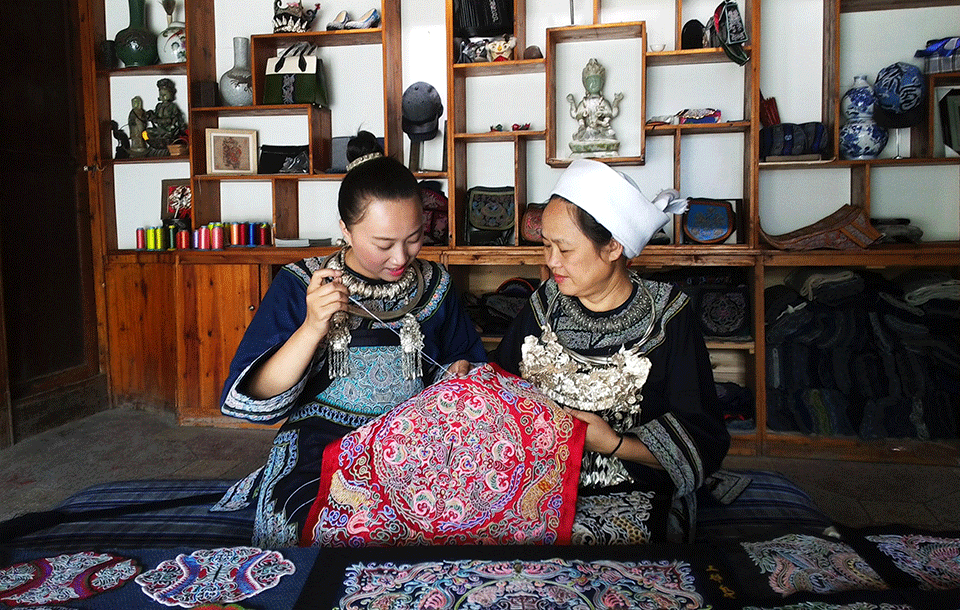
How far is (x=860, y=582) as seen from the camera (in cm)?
112

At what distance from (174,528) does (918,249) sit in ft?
11.3

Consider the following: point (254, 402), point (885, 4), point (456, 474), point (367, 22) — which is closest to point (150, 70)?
point (367, 22)

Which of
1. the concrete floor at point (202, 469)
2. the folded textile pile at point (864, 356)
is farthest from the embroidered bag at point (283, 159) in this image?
the folded textile pile at point (864, 356)

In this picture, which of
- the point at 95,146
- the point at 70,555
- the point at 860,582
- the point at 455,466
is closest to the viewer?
the point at 860,582

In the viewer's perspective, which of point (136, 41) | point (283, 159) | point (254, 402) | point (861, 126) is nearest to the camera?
point (254, 402)

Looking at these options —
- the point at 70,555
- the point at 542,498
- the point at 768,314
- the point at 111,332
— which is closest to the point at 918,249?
the point at 768,314

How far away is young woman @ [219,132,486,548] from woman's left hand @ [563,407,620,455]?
1.21 ft

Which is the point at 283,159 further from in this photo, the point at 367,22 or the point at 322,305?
the point at 322,305

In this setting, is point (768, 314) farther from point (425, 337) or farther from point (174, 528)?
point (174, 528)

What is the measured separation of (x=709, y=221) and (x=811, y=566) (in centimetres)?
288

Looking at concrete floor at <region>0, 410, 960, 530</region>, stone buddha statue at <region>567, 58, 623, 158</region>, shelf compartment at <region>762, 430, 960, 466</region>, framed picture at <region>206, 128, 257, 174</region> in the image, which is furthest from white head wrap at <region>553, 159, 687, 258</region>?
framed picture at <region>206, 128, 257, 174</region>

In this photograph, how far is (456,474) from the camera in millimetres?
1498

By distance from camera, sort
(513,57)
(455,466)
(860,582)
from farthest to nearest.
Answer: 1. (513,57)
2. (455,466)
3. (860,582)

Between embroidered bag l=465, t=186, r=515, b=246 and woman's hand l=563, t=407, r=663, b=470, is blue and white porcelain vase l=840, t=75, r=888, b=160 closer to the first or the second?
embroidered bag l=465, t=186, r=515, b=246
